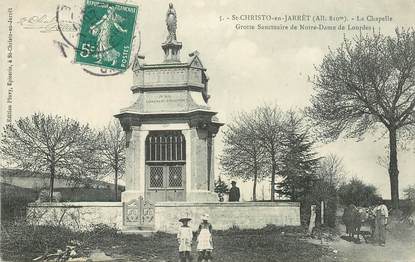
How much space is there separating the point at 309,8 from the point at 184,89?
5915 mm

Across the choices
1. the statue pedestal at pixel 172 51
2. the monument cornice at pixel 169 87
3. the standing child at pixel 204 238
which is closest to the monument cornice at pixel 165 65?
the statue pedestal at pixel 172 51

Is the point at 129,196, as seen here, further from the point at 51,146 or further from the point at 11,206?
the point at 51,146

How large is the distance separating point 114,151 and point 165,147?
15.5m

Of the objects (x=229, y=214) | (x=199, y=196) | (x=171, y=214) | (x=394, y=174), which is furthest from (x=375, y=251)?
(x=171, y=214)

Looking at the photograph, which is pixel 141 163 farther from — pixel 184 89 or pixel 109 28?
pixel 109 28

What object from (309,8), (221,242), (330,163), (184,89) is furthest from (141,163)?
(330,163)

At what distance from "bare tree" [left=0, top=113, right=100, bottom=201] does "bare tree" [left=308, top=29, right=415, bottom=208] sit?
12.3 m

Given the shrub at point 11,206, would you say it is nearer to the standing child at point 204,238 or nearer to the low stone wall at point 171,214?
the low stone wall at point 171,214

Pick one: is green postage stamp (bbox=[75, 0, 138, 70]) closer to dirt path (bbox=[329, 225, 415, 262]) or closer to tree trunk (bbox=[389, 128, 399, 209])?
dirt path (bbox=[329, 225, 415, 262])

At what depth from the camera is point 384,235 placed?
18.2 m

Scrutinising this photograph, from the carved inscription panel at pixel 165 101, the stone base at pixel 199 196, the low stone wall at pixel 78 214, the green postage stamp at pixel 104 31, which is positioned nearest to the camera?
the green postage stamp at pixel 104 31

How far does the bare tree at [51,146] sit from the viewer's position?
2547 cm

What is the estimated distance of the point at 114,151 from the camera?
36.3 meters

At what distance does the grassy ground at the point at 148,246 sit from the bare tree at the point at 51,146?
8.10 metres
